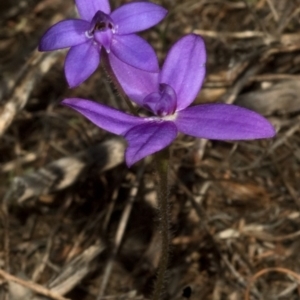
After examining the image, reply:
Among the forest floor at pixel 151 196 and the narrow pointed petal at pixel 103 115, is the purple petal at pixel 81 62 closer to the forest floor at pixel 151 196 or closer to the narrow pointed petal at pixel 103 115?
the narrow pointed petal at pixel 103 115

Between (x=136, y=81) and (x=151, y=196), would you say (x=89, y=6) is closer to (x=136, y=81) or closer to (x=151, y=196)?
(x=136, y=81)

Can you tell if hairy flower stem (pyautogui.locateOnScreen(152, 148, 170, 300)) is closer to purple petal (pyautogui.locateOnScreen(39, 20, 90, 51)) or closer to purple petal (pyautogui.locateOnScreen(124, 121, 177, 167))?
purple petal (pyautogui.locateOnScreen(124, 121, 177, 167))

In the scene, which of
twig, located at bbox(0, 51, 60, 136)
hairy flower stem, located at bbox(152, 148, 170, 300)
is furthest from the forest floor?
hairy flower stem, located at bbox(152, 148, 170, 300)

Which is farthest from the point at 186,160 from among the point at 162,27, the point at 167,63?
the point at 167,63

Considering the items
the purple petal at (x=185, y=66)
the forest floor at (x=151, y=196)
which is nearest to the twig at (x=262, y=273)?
the forest floor at (x=151, y=196)

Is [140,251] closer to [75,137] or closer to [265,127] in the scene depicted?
[75,137]

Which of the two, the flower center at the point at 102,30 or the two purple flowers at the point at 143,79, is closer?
the two purple flowers at the point at 143,79

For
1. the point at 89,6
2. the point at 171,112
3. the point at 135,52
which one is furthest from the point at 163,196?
the point at 89,6

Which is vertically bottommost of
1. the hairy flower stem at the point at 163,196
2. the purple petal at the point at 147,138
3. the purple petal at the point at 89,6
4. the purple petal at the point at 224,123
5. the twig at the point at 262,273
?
the twig at the point at 262,273
